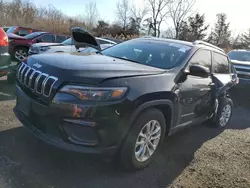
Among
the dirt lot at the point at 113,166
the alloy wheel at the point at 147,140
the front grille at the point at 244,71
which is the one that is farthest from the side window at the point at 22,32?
the alloy wheel at the point at 147,140

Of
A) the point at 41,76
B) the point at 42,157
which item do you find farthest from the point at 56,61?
the point at 42,157

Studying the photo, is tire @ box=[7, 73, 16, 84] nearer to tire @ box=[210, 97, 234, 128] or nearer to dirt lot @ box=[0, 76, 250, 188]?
dirt lot @ box=[0, 76, 250, 188]

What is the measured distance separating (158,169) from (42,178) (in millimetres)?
1421

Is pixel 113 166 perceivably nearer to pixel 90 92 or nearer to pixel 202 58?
pixel 90 92

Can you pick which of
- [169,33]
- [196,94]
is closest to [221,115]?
[196,94]

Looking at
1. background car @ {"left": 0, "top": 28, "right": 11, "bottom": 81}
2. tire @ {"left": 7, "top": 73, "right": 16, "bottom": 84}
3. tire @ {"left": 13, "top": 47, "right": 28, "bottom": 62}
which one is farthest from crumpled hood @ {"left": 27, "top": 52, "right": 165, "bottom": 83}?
tire @ {"left": 13, "top": 47, "right": 28, "bottom": 62}

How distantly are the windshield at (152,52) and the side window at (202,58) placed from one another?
6.3 inches

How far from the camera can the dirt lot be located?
276 centimetres

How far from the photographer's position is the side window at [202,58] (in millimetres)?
3848

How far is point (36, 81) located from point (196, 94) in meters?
2.28

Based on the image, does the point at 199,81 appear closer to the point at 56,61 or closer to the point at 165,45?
the point at 165,45

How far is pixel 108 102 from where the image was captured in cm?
254

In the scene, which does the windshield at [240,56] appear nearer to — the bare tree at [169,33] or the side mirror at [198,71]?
the side mirror at [198,71]

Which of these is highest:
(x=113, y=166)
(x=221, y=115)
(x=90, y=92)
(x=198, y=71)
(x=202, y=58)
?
(x=202, y=58)
